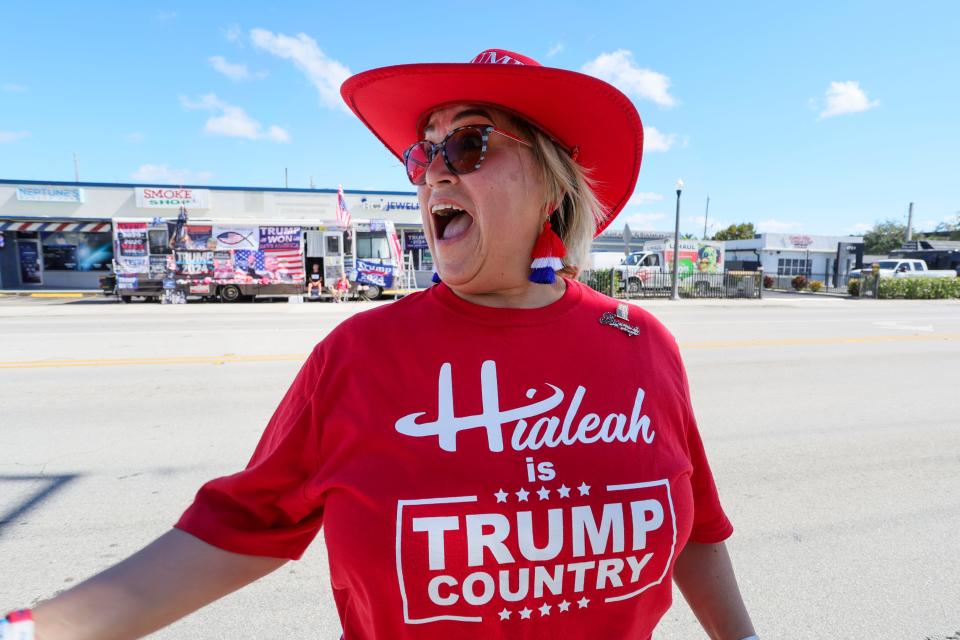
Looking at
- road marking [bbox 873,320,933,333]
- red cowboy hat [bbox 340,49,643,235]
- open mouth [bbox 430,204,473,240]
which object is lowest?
road marking [bbox 873,320,933,333]

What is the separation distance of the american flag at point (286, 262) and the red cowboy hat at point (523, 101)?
1756 cm

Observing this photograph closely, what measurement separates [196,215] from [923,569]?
27.6 meters

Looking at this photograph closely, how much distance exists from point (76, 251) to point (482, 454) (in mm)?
29622

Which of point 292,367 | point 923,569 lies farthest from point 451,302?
point 292,367

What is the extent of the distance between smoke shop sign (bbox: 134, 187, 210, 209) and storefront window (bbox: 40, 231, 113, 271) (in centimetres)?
228

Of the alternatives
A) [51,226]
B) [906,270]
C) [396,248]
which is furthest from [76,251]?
[906,270]

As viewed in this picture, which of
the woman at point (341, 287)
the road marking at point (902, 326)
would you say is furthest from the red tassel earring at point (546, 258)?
the woman at point (341, 287)

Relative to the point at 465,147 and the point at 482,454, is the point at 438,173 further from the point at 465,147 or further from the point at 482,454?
the point at 482,454

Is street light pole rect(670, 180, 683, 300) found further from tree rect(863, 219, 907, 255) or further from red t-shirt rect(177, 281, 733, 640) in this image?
tree rect(863, 219, 907, 255)

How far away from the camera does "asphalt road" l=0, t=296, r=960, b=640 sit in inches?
98.3

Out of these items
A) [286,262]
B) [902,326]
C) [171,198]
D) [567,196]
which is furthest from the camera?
[171,198]

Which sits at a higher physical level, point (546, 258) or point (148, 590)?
point (546, 258)

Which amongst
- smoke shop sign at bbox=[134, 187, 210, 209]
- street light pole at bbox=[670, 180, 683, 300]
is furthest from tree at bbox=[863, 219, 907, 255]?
smoke shop sign at bbox=[134, 187, 210, 209]

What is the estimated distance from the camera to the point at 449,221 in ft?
4.51
